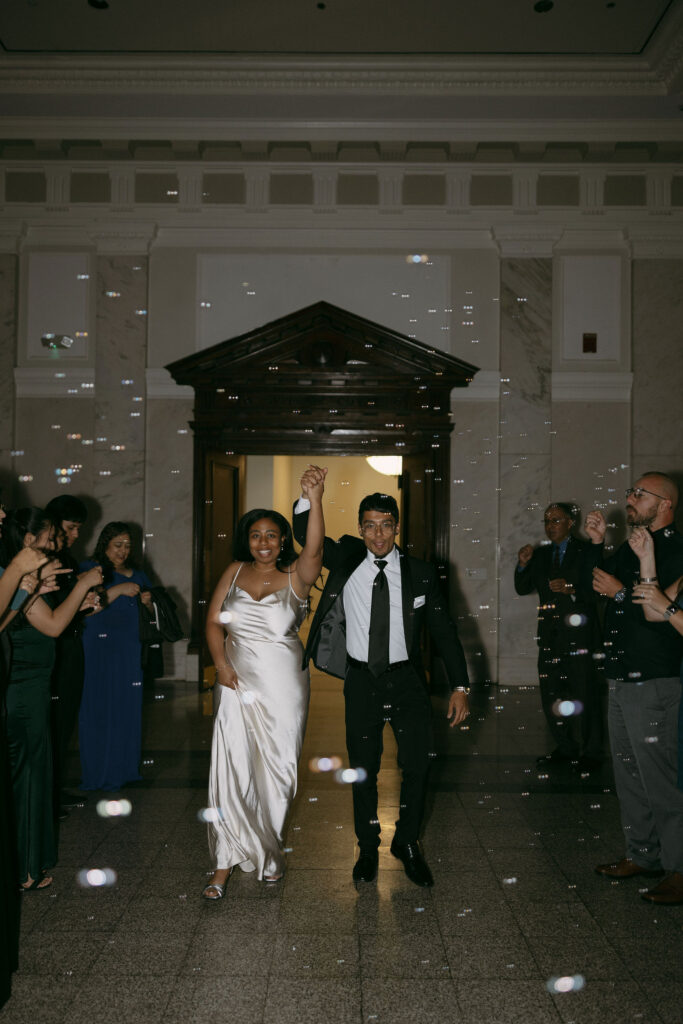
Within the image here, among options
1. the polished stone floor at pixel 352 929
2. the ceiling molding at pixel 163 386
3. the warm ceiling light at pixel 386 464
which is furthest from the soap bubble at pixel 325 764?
the warm ceiling light at pixel 386 464

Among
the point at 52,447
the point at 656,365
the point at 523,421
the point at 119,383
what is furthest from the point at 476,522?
the point at 52,447

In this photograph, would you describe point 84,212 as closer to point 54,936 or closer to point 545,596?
point 545,596

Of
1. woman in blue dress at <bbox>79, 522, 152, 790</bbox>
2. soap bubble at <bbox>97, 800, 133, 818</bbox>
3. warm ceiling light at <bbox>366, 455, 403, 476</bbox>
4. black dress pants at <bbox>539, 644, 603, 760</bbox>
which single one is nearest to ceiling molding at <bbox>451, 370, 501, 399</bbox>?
warm ceiling light at <bbox>366, 455, 403, 476</bbox>

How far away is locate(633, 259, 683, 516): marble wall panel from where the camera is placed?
8.57m

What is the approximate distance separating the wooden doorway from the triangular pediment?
0.01 meters

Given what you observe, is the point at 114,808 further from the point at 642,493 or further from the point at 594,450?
the point at 594,450

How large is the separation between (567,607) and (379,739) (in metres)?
2.35

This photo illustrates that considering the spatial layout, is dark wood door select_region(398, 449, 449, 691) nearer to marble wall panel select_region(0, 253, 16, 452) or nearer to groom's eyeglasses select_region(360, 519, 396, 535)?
marble wall panel select_region(0, 253, 16, 452)

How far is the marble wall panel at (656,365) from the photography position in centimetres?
857

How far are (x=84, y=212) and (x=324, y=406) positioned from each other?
3384mm

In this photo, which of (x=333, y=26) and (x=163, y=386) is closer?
(x=333, y=26)

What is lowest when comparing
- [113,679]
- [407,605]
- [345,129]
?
[113,679]

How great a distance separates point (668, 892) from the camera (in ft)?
10.7

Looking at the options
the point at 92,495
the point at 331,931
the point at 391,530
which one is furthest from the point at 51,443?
the point at 331,931
